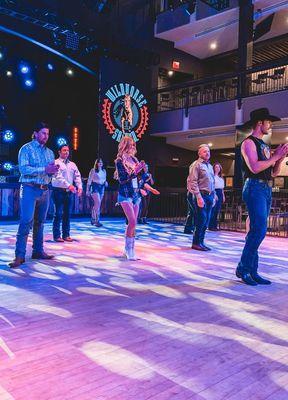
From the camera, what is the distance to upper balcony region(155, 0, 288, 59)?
1356 centimetres

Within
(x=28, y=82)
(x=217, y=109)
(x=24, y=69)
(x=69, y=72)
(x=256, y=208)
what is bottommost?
(x=256, y=208)

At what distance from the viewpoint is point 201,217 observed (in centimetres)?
615

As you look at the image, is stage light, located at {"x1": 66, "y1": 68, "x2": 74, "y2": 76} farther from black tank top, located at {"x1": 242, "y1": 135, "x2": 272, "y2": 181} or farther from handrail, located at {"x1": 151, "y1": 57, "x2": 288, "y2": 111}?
black tank top, located at {"x1": 242, "y1": 135, "x2": 272, "y2": 181}

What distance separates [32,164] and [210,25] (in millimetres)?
12601

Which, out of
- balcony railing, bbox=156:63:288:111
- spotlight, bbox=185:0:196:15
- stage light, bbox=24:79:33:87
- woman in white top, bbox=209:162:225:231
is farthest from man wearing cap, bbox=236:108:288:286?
spotlight, bbox=185:0:196:15

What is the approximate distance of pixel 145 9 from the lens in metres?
15.0

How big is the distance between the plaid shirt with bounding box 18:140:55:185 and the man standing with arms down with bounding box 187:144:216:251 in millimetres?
2397

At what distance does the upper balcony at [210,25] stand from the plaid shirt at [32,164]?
1125 cm

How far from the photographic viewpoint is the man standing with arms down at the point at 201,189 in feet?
20.0

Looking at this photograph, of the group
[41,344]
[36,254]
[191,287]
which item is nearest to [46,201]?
[36,254]

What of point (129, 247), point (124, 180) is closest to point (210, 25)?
point (124, 180)

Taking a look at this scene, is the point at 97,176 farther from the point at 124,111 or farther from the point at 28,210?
the point at 124,111

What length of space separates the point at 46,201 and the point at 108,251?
1454 mm

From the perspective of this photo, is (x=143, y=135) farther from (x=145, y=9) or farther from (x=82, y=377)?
(x=82, y=377)
